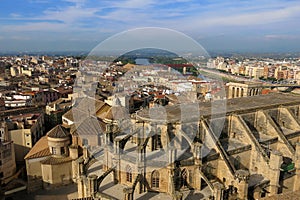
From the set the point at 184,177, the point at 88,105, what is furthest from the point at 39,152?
the point at 184,177

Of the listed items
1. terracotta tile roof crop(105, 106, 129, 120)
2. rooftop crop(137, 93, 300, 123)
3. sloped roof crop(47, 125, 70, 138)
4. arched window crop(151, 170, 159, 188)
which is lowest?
arched window crop(151, 170, 159, 188)

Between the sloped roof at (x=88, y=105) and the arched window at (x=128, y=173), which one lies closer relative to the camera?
the arched window at (x=128, y=173)

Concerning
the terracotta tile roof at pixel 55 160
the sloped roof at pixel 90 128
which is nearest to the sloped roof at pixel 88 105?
the sloped roof at pixel 90 128

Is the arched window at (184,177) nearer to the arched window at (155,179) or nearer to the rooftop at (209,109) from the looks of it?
the arched window at (155,179)

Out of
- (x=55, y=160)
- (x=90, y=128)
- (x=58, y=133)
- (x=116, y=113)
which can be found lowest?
(x=55, y=160)

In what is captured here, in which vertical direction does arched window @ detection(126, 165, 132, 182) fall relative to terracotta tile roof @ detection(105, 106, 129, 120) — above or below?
below

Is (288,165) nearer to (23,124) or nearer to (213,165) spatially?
(213,165)

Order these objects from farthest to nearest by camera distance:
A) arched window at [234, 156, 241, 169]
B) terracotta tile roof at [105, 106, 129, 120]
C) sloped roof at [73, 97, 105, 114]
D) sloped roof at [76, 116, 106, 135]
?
sloped roof at [73, 97, 105, 114] → terracotta tile roof at [105, 106, 129, 120] → sloped roof at [76, 116, 106, 135] → arched window at [234, 156, 241, 169]

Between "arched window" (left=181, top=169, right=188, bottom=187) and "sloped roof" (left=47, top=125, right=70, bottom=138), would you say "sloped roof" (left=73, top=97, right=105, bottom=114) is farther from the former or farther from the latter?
"arched window" (left=181, top=169, right=188, bottom=187)

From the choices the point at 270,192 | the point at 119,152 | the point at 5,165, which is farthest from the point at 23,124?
the point at 270,192

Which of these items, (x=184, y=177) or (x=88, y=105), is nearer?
(x=184, y=177)

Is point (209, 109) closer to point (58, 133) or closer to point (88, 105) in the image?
point (58, 133)

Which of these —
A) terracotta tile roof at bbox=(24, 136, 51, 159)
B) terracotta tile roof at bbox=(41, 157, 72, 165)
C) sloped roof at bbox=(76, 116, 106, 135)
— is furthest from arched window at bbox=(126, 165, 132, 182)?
terracotta tile roof at bbox=(24, 136, 51, 159)
